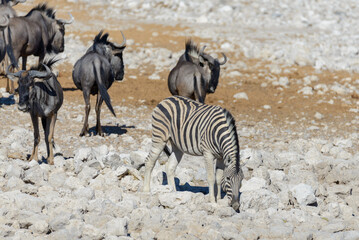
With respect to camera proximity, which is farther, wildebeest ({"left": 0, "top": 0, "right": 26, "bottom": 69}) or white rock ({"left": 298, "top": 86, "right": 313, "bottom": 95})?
white rock ({"left": 298, "top": 86, "right": 313, "bottom": 95})

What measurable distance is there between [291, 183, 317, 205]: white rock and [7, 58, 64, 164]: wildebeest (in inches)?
147

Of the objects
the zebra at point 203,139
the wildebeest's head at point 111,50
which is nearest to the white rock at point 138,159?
the zebra at point 203,139

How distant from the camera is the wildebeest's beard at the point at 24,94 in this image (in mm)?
9672

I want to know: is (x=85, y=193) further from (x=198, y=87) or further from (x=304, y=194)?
(x=198, y=87)

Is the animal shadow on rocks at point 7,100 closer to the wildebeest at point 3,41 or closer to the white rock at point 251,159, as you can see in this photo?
the wildebeest at point 3,41

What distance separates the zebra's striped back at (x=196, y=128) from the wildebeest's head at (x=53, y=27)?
8952mm

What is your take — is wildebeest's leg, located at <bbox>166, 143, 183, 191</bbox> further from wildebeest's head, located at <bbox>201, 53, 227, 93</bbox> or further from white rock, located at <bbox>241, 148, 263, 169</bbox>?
wildebeest's head, located at <bbox>201, 53, 227, 93</bbox>

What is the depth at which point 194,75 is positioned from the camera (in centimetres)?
1333

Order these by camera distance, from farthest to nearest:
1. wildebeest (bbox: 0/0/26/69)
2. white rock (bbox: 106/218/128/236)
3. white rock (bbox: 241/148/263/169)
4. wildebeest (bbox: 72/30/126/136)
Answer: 1. wildebeest (bbox: 0/0/26/69)
2. wildebeest (bbox: 72/30/126/136)
3. white rock (bbox: 241/148/263/169)
4. white rock (bbox: 106/218/128/236)

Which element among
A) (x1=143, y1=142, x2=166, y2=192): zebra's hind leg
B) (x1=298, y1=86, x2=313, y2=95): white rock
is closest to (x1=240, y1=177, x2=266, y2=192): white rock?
(x1=143, y1=142, x2=166, y2=192): zebra's hind leg

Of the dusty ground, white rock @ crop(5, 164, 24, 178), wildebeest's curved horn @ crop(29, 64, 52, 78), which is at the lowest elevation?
A: the dusty ground

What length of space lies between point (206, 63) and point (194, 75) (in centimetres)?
62

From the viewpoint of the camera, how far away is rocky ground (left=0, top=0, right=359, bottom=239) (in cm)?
735

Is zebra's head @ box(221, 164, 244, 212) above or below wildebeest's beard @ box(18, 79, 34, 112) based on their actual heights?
below
